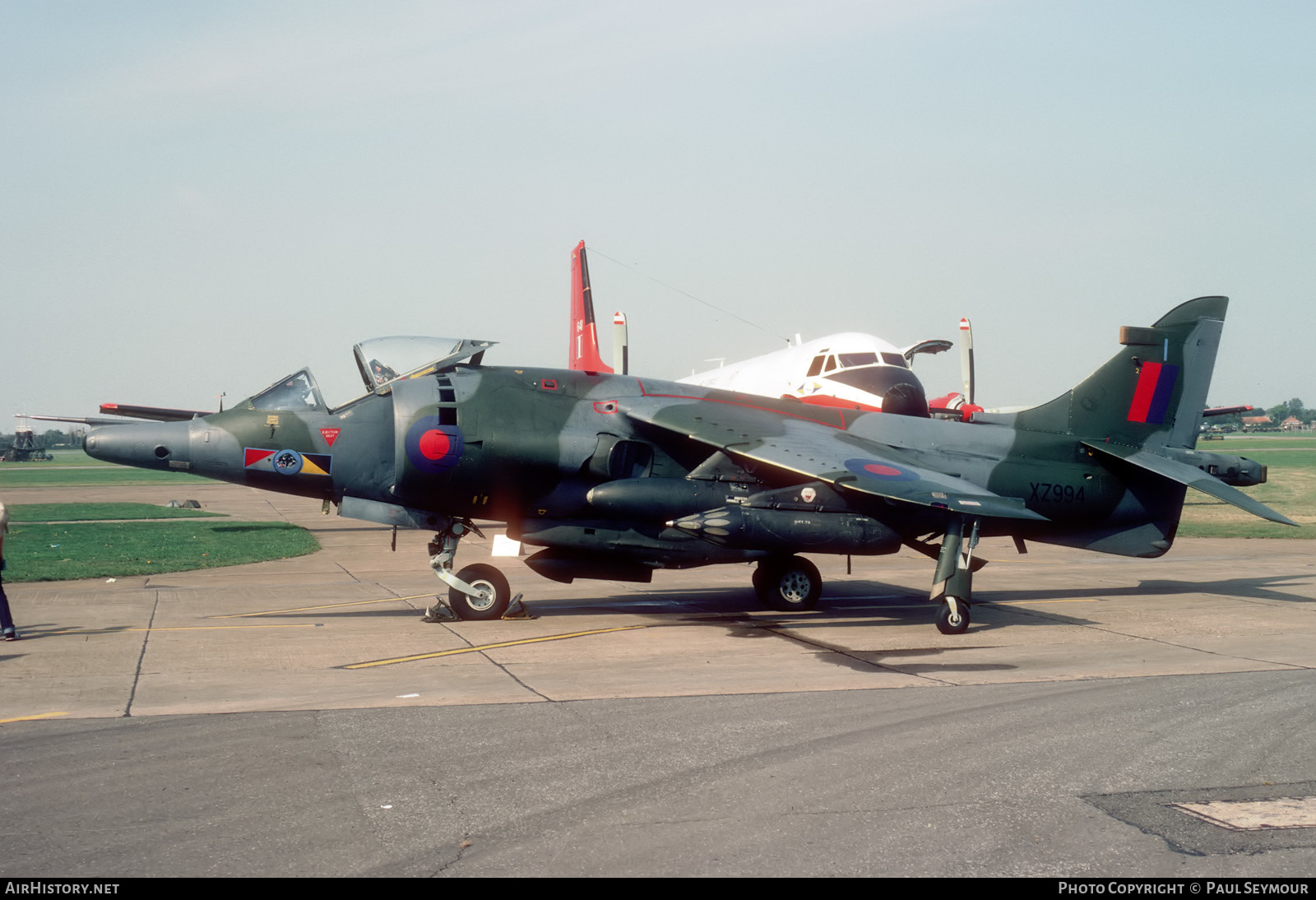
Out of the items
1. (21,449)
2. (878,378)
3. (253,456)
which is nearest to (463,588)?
(253,456)

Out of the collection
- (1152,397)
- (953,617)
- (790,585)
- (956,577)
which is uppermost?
(1152,397)

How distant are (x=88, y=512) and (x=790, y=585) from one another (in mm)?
31523

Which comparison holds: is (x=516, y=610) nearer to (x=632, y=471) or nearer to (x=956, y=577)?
(x=632, y=471)

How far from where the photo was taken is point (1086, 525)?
16.0 m

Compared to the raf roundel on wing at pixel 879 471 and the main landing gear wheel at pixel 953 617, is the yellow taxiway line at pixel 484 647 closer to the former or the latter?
the raf roundel on wing at pixel 879 471

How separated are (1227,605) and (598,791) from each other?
41.7ft

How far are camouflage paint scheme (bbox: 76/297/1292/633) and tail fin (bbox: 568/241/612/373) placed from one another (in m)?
22.9

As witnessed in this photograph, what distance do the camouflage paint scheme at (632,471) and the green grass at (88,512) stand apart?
2360 centimetres

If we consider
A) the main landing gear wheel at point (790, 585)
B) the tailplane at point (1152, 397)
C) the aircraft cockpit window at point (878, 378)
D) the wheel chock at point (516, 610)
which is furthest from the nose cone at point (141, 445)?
the tailplane at point (1152, 397)

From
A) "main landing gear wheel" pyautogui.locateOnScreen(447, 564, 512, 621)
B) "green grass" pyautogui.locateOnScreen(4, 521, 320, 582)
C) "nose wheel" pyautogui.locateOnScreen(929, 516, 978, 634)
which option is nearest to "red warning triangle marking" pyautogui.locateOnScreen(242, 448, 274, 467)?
"main landing gear wheel" pyautogui.locateOnScreen(447, 564, 512, 621)

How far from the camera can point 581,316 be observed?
39.6 metres

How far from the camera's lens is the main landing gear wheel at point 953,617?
13094 millimetres

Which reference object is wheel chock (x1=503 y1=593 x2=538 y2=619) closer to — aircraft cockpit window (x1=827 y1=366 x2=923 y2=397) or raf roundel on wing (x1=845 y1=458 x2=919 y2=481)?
raf roundel on wing (x1=845 y1=458 x2=919 y2=481)

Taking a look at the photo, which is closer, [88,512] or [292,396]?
[292,396]
